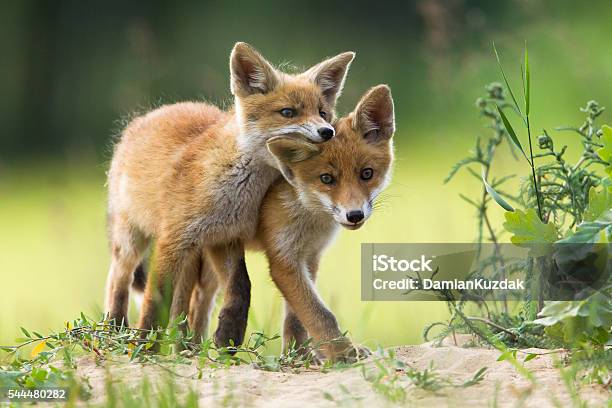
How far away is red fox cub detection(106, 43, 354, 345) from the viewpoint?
522 cm

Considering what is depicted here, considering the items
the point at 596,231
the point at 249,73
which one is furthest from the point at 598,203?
the point at 249,73

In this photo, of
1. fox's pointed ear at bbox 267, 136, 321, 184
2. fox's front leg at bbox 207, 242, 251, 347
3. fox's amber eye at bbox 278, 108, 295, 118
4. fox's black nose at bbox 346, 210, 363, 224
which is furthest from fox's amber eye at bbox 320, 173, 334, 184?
fox's front leg at bbox 207, 242, 251, 347

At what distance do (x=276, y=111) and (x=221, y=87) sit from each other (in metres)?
2.25

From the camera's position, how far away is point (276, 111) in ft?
17.9

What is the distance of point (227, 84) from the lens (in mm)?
7898

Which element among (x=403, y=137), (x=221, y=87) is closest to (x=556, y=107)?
(x=403, y=137)

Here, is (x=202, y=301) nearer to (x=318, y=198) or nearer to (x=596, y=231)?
(x=318, y=198)

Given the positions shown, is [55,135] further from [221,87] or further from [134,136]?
[134,136]

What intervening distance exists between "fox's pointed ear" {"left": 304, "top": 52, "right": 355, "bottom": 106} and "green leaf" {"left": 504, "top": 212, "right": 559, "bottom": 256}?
1.83 m

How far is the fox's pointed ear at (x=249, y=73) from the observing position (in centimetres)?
557

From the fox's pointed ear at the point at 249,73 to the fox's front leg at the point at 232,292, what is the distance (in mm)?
836

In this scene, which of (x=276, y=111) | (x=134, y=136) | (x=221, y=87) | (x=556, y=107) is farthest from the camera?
(x=556, y=107)

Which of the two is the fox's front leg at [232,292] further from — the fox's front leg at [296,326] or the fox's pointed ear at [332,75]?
the fox's pointed ear at [332,75]

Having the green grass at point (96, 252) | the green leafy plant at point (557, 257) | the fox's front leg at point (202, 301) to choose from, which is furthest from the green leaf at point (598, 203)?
the fox's front leg at point (202, 301)
